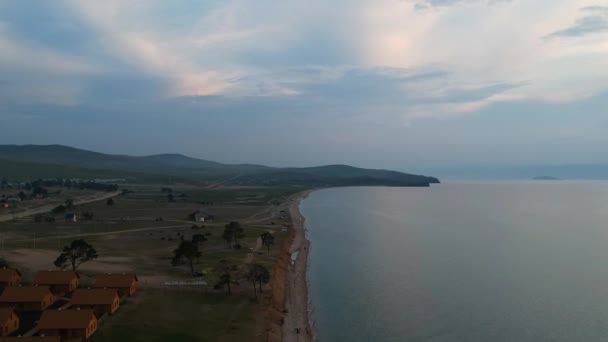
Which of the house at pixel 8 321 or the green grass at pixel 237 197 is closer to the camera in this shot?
the house at pixel 8 321

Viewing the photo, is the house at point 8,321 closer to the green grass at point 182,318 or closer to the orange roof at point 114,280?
the green grass at point 182,318

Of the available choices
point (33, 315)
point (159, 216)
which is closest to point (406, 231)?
point (159, 216)

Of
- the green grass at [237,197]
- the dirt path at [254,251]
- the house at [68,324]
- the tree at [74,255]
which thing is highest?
the green grass at [237,197]

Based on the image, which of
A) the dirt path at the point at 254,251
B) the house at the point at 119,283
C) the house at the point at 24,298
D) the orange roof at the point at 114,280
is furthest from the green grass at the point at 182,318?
the dirt path at the point at 254,251

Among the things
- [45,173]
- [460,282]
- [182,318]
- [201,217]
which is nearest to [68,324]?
[182,318]

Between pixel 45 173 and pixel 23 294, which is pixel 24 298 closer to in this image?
pixel 23 294

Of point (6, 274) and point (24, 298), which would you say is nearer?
point (24, 298)

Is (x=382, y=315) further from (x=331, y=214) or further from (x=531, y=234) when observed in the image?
(x=331, y=214)
